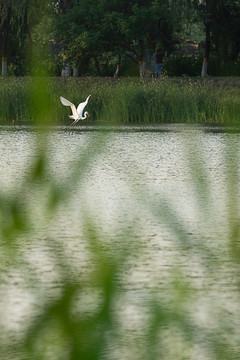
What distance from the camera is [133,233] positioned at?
6.23ft

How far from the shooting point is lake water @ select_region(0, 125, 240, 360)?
4.65ft

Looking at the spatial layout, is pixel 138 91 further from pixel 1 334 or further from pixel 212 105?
pixel 1 334

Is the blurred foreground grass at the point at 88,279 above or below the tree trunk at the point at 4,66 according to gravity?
above

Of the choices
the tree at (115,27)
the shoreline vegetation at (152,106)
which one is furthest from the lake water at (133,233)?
the tree at (115,27)

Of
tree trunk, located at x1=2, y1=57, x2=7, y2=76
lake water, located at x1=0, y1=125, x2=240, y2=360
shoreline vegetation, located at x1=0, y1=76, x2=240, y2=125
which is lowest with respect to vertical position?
tree trunk, located at x1=2, y1=57, x2=7, y2=76

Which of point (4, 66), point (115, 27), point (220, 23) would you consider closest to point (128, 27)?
point (115, 27)

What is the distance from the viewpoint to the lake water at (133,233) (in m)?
1.42

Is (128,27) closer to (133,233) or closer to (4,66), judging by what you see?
(4,66)

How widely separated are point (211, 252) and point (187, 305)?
4138 mm

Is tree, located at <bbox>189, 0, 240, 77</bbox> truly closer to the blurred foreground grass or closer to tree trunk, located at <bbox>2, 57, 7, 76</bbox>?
tree trunk, located at <bbox>2, 57, 7, 76</bbox>

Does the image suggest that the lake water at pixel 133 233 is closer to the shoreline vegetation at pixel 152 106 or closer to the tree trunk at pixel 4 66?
the shoreline vegetation at pixel 152 106

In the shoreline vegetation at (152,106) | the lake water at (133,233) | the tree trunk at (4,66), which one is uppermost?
the lake water at (133,233)

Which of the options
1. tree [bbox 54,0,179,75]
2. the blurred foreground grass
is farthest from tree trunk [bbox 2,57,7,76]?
the blurred foreground grass

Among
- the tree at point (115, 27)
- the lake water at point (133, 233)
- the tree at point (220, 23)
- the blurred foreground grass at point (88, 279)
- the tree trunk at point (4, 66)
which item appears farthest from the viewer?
the tree trunk at point (4, 66)
